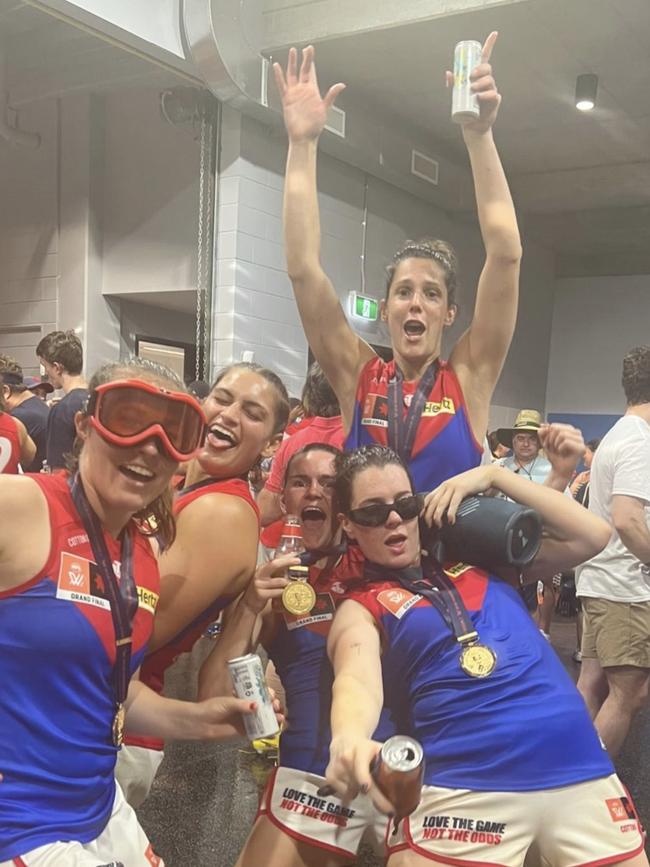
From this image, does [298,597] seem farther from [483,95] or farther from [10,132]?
[10,132]

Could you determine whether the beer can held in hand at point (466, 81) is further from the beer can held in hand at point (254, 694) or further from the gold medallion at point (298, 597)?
the beer can held in hand at point (254, 694)

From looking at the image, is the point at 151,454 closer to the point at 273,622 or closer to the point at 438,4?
the point at 273,622

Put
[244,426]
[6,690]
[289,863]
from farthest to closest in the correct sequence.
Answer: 1. [244,426]
2. [289,863]
3. [6,690]

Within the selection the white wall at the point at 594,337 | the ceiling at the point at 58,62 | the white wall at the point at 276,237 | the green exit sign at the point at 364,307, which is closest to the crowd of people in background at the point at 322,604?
the white wall at the point at 276,237

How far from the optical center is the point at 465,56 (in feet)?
5.90

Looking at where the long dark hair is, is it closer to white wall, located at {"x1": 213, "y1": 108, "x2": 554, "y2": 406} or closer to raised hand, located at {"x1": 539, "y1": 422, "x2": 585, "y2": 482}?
raised hand, located at {"x1": 539, "y1": 422, "x2": 585, "y2": 482}

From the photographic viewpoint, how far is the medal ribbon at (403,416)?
6.31 feet

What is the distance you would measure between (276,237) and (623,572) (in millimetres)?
4030

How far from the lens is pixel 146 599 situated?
1402mm

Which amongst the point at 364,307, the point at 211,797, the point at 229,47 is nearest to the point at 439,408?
the point at 211,797

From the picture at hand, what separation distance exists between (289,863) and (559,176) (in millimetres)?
7197

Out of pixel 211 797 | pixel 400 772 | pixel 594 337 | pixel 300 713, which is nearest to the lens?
pixel 400 772

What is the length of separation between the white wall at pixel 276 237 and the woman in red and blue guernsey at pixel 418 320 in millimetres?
3817

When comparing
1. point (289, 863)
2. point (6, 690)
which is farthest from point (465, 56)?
point (289, 863)
